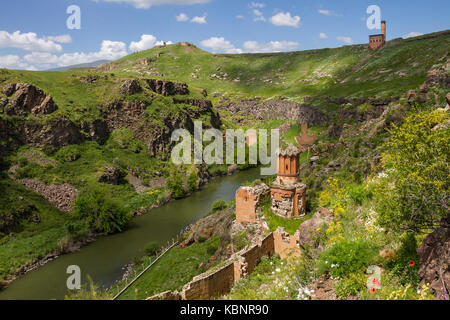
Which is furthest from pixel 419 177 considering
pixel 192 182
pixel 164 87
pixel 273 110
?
pixel 273 110

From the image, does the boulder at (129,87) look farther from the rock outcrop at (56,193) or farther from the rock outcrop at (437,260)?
the rock outcrop at (437,260)

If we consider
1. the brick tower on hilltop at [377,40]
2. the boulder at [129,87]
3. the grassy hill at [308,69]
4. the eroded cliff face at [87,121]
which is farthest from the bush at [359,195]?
the brick tower on hilltop at [377,40]

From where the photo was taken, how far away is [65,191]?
183ft

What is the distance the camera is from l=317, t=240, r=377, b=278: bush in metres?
8.53

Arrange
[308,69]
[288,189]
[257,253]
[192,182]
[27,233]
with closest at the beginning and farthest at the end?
[257,253] → [288,189] → [27,233] → [192,182] → [308,69]

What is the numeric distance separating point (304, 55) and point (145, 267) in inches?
6930

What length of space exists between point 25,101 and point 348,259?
250ft

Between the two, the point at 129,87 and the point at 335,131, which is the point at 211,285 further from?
the point at 129,87

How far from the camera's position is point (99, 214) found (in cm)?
4734

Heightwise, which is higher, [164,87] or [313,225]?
[164,87]

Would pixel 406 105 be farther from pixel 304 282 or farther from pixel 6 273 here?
pixel 6 273

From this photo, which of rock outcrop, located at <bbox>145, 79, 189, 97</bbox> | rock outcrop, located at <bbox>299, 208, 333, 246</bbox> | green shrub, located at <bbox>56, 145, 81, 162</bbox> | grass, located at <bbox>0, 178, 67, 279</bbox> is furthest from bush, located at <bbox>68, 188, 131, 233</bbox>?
rock outcrop, located at <bbox>145, 79, 189, 97</bbox>

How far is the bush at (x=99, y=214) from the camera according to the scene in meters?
46.8

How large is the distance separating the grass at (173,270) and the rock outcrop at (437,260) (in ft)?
79.7
